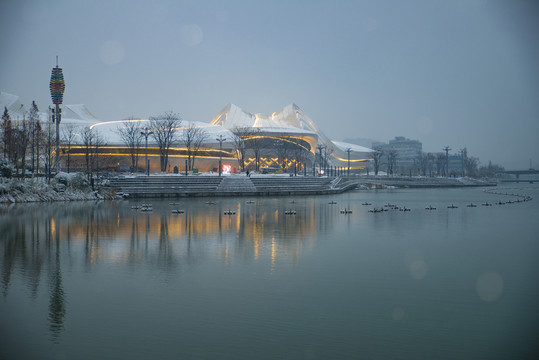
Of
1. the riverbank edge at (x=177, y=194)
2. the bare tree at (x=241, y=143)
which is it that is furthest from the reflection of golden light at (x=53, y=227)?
the bare tree at (x=241, y=143)

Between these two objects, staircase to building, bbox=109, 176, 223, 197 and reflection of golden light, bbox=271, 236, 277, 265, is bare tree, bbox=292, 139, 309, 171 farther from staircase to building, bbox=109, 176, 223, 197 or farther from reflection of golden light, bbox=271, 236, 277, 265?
reflection of golden light, bbox=271, 236, 277, 265

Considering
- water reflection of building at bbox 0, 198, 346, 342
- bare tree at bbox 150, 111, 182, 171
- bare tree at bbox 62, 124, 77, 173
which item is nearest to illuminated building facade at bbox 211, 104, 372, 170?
bare tree at bbox 150, 111, 182, 171

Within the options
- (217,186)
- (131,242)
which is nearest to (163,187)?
(217,186)

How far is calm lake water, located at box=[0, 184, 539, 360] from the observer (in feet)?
26.2

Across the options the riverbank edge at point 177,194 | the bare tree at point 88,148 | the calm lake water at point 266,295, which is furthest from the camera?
the bare tree at point 88,148

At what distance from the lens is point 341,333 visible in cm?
846

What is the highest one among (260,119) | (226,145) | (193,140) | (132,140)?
(260,119)

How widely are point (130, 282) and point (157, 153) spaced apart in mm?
64214

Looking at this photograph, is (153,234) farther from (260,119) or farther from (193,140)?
(260,119)

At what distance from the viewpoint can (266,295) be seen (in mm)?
10719

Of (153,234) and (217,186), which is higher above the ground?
(217,186)

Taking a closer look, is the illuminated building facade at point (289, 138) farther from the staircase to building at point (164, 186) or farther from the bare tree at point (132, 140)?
the staircase to building at point (164, 186)

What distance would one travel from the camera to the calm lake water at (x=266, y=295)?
7977mm

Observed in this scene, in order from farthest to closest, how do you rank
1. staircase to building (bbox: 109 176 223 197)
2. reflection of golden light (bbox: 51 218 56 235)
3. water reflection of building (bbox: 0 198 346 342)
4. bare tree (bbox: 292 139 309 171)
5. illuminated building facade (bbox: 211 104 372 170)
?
1. illuminated building facade (bbox: 211 104 372 170)
2. bare tree (bbox: 292 139 309 171)
3. staircase to building (bbox: 109 176 223 197)
4. reflection of golden light (bbox: 51 218 56 235)
5. water reflection of building (bbox: 0 198 346 342)
